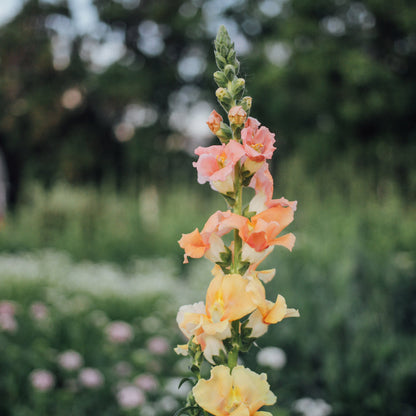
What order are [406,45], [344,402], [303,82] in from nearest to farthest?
[344,402]
[406,45]
[303,82]

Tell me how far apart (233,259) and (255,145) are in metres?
0.23

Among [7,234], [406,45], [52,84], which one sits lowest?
[7,234]

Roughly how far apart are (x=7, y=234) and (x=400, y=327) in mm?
6794

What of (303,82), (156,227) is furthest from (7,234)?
(303,82)

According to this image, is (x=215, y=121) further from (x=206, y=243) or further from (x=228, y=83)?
(x=206, y=243)

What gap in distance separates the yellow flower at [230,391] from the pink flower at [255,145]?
37cm

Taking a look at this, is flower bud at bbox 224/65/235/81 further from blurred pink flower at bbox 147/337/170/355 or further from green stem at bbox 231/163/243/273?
blurred pink flower at bbox 147/337/170/355

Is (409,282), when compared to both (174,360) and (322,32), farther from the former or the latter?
(322,32)

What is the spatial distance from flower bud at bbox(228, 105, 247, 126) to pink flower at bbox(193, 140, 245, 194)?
45mm

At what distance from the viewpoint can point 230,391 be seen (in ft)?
2.86

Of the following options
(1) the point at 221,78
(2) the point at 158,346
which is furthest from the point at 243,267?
(2) the point at 158,346

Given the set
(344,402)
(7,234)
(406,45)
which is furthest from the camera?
(406,45)

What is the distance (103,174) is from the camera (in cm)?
2056

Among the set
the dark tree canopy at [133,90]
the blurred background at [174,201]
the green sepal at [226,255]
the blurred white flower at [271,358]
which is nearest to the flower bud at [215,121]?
the green sepal at [226,255]
